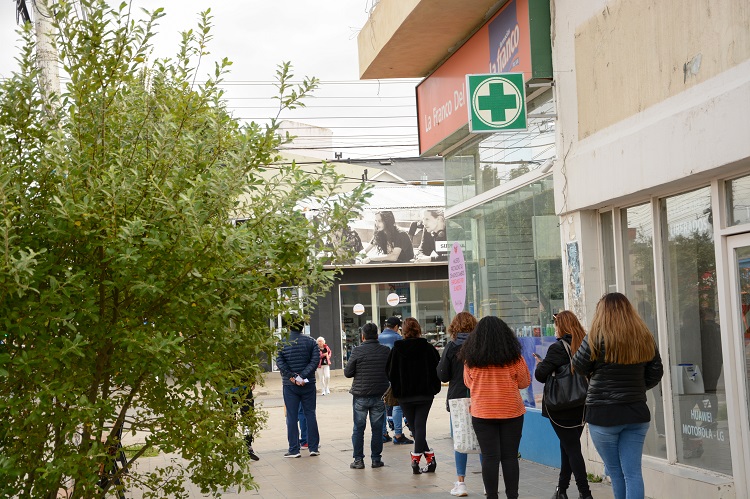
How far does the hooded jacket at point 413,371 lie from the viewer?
10422 mm

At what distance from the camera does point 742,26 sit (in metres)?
6.51

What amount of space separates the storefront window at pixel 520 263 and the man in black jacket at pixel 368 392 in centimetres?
178

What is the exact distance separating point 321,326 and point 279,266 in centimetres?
2920

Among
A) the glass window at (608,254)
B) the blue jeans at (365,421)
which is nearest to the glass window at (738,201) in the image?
the glass window at (608,254)

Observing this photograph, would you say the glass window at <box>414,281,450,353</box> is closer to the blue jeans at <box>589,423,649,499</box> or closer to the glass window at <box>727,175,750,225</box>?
the glass window at <box>727,175,750,225</box>

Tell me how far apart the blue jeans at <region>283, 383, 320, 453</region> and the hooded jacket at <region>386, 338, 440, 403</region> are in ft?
6.80

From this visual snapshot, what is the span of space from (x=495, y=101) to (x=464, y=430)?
3.56 meters

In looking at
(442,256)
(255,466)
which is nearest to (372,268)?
(442,256)

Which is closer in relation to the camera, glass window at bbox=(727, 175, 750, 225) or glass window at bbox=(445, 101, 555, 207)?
glass window at bbox=(727, 175, 750, 225)

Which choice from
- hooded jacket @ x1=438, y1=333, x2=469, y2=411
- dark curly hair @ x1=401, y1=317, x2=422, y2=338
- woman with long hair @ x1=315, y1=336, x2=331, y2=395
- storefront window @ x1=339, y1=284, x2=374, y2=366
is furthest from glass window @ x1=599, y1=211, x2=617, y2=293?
storefront window @ x1=339, y1=284, x2=374, y2=366

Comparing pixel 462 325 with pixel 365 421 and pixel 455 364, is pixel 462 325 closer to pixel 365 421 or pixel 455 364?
pixel 455 364

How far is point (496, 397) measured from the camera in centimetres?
755

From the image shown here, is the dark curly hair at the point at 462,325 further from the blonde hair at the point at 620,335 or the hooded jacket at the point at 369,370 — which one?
the blonde hair at the point at 620,335

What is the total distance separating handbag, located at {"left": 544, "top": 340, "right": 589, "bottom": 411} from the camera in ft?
25.3
